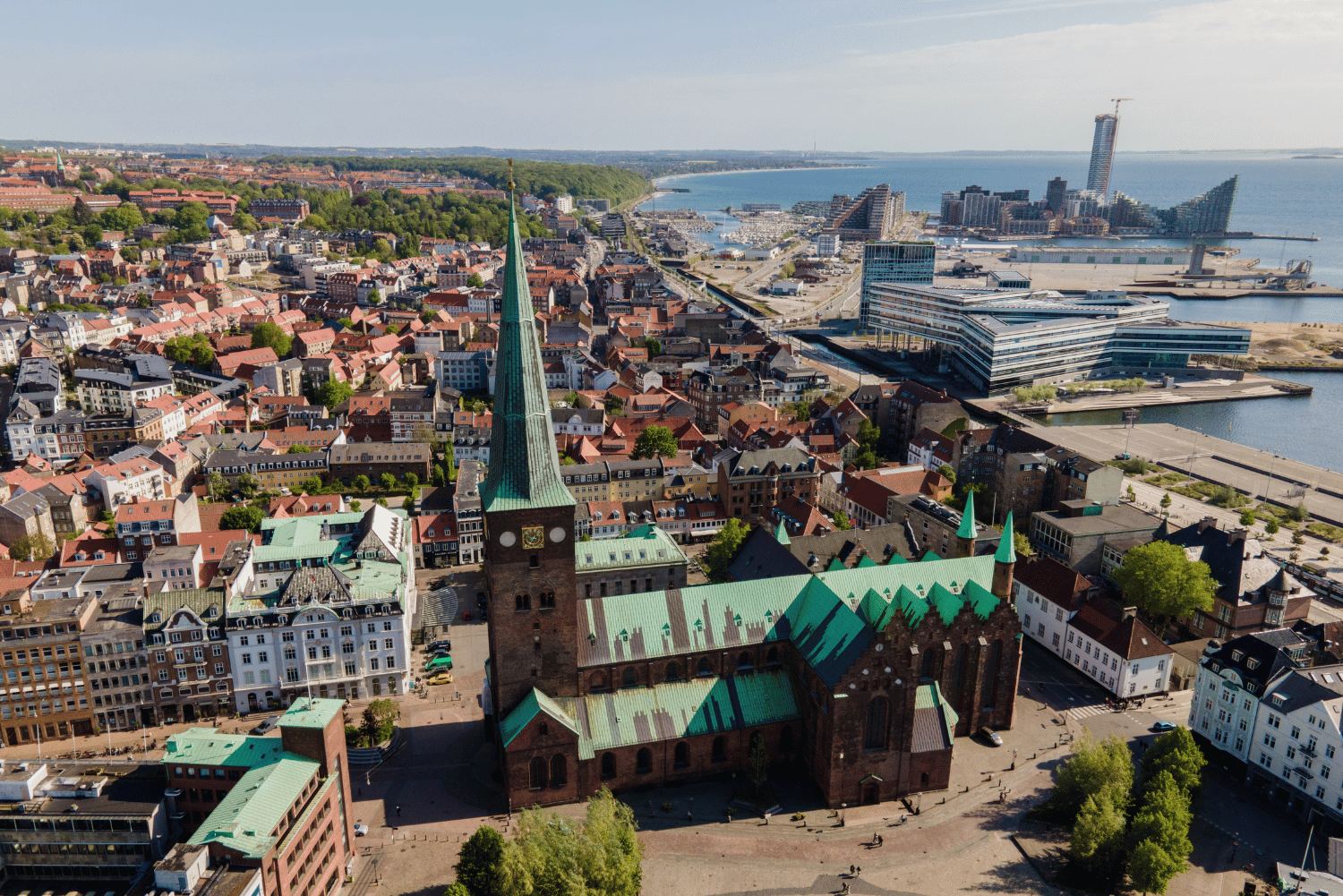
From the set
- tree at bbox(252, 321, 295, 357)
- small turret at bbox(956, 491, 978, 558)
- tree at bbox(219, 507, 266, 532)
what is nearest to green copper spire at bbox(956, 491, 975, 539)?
small turret at bbox(956, 491, 978, 558)

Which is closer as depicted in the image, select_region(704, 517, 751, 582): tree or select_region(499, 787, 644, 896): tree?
select_region(499, 787, 644, 896): tree

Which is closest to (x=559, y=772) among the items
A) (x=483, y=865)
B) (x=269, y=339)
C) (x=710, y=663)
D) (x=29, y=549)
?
(x=483, y=865)

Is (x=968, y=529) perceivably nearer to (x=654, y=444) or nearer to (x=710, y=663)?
(x=710, y=663)

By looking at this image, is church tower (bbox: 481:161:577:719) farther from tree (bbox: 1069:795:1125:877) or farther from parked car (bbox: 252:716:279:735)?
tree (bbox: 1069:795:1125:877)

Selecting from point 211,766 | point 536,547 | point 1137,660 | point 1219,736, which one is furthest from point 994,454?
point 211,766

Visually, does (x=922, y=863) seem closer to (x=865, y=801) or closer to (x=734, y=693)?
(x=865, y=801)
